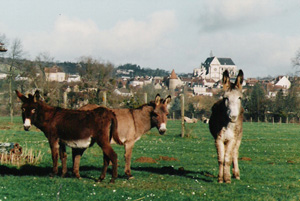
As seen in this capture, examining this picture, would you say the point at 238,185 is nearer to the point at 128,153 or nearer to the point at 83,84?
the point at 128,153

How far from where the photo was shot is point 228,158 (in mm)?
13734

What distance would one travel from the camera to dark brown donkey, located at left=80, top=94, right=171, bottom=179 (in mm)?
14141

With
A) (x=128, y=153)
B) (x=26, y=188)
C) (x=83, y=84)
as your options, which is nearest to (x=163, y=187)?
(x=128, y=153)

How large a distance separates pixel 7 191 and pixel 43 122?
2645 millimetres

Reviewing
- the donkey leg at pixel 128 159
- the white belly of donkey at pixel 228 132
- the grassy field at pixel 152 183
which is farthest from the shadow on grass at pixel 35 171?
the white belly of donkey at pixel 228 132

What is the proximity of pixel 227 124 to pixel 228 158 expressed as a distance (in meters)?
1.07

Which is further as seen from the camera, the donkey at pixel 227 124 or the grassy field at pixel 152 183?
the donkey at pixel 227 124

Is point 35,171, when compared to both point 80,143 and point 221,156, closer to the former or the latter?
point 80,143

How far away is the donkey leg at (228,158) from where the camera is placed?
1366cm

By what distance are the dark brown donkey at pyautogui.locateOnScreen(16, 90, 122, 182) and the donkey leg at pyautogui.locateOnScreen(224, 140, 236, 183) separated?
341 cm

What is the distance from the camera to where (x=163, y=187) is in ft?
41.1

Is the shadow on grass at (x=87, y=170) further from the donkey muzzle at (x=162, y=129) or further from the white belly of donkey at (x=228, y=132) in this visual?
the donkey muzzle at (x=162, y=129)

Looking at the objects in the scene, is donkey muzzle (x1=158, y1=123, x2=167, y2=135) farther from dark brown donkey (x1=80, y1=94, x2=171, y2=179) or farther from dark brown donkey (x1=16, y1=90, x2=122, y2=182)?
dark brown donkey (x1=16, y1=90, x2=122, y2=182)

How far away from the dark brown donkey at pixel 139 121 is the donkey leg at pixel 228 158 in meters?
2.12
